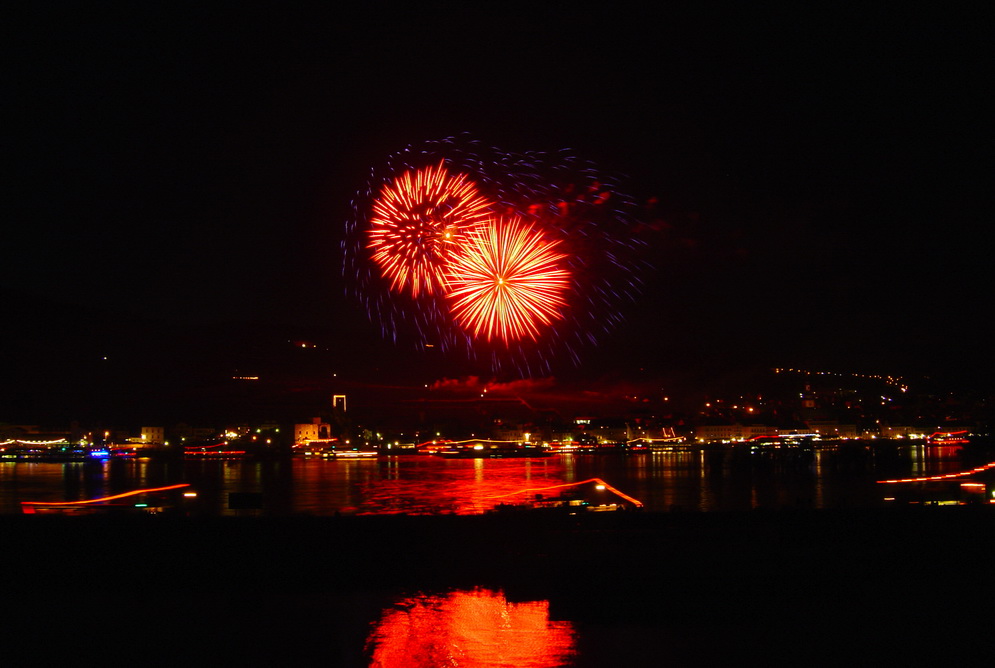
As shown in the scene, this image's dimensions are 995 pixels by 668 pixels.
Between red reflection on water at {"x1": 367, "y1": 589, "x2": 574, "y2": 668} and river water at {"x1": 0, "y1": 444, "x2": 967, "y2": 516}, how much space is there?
157 inches

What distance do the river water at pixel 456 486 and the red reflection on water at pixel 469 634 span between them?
157 inches

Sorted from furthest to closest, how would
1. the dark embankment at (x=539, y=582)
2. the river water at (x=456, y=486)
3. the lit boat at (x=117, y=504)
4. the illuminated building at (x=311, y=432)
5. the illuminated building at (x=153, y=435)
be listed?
1. the illuminated building at (x=311, y=432)
2. the illuminated building at (x=153, y=435)
3. the river water at (x=456, y=486)
4. the lit boat at (x=117, y=504)
5. the dark embankment at (x=539, y=582)

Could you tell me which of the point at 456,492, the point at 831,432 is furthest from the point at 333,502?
the point at 831,432

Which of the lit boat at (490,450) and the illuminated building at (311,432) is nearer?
the lit boat at (490,450)

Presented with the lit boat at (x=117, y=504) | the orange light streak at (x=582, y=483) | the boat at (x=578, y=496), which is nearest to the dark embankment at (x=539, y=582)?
the boat at (x=578, y=496)

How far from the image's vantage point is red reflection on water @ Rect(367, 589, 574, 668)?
5.03 meters

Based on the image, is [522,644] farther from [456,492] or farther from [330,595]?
[456,492]

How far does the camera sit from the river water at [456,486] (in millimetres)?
14172

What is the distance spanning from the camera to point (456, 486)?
1916cm

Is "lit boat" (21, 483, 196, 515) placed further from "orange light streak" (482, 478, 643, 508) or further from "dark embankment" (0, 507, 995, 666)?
"orange light streak" (482, 478, 643, 508)

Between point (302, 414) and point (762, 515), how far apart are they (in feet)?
149

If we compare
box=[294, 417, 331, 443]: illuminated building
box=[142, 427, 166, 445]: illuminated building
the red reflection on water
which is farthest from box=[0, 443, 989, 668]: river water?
box=[294, 417, 331, 443]: illuminated building

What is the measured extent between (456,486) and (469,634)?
1354cm

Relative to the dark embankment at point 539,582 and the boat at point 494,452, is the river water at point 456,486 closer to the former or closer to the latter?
the dark embankment at point 539,582
